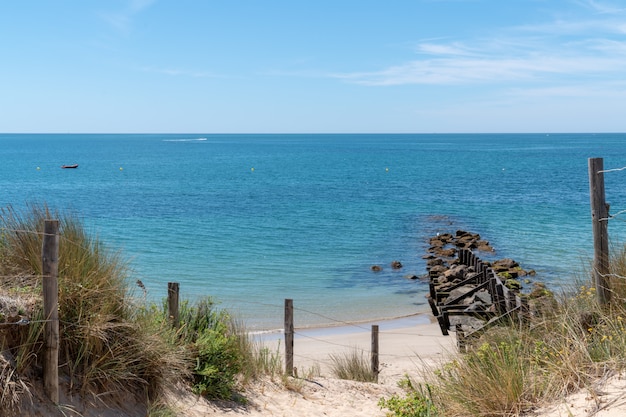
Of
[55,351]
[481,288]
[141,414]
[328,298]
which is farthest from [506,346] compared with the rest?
[328,298]

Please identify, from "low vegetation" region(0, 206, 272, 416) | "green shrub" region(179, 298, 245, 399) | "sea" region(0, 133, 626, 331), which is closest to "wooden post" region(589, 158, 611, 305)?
"sea" region(0, 133, 626, 331)

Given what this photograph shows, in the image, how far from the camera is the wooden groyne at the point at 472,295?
1380 centimetres

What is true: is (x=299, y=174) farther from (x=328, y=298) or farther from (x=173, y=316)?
(x=173, y=316)

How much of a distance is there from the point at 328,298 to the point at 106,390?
1665 centimetres

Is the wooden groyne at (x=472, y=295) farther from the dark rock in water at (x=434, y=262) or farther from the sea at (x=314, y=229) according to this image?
the sea at (x=314, y=229)

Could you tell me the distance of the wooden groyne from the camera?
1380cm

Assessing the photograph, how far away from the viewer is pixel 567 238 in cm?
3462

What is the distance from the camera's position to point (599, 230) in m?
7.84

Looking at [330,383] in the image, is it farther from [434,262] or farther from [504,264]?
[434,262]

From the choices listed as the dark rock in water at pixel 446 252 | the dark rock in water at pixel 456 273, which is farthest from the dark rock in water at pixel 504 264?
the dark rock in water at pixel 446 252

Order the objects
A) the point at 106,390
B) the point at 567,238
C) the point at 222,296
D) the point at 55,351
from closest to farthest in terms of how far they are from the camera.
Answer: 1. the point at 55,351
2. the point at 106,390
3. the point at 222,296
4. the point at 567,238

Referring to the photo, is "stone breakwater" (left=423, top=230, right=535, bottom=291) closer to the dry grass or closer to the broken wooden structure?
the broken wooden structure

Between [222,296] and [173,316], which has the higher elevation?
[173,316]

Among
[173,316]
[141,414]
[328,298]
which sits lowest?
[328,298]
